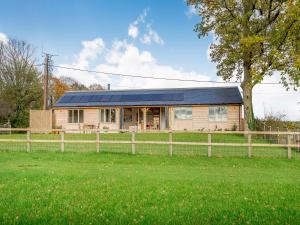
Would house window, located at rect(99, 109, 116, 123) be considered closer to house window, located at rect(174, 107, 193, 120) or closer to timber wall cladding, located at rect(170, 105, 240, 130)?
timber wall cladding, located at rect(170, 105, 240, 130)

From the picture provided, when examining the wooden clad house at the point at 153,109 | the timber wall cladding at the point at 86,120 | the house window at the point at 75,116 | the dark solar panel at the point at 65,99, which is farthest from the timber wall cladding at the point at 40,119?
the dark solar panel at the point at 65,99

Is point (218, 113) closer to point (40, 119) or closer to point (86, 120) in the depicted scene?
point (86, 120)

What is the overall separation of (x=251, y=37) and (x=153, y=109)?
14577 millimetres

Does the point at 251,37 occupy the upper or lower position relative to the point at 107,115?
upper

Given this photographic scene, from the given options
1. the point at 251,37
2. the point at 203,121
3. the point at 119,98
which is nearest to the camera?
the point at 251,37

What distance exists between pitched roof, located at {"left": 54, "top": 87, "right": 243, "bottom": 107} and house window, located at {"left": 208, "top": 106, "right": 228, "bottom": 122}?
555mm

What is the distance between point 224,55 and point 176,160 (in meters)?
17.1

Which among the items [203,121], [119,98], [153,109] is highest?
[119,98]

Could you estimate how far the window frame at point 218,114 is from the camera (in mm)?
29547

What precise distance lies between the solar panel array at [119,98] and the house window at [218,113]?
3.20m

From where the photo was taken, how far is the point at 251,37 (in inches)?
861

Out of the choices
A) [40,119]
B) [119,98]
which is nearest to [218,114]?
[119,98]

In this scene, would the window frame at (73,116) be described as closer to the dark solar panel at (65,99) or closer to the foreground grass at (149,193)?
the dark solar panel at (65,99)

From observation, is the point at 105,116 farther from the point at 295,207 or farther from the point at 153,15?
the point at 295,207
